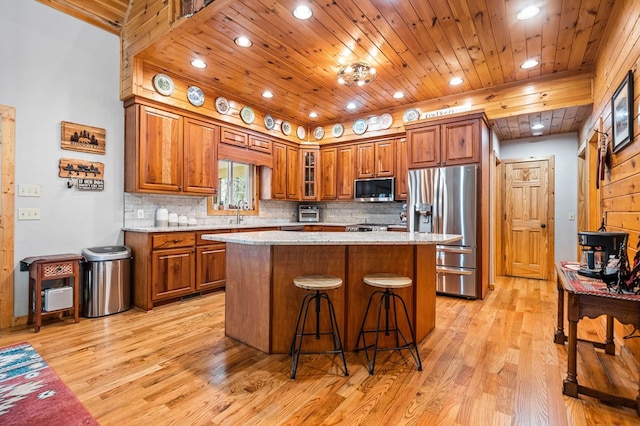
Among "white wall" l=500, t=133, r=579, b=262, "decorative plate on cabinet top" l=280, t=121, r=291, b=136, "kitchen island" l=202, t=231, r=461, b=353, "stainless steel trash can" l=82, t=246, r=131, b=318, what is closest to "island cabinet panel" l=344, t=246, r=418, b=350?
"kitchen island" l=202, t=231, r=461, b=353

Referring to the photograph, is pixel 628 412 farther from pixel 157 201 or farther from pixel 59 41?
pixel 59 41

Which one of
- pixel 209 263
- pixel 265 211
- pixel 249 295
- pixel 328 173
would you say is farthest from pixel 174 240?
pixel 328 173

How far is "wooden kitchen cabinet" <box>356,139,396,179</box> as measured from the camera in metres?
5.21

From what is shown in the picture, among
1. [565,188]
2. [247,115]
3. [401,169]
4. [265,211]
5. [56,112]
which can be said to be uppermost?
[247,115]

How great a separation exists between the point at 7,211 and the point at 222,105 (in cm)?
267

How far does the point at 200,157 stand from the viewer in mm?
4270

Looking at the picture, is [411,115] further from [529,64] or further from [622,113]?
[622,113]

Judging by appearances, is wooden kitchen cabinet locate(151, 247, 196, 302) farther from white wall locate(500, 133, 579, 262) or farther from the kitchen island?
white wall locate(500, 133, 579, 262)

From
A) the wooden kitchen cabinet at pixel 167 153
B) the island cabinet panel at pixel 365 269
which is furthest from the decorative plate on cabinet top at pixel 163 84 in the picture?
the island cabinet panel at pixel 365 269

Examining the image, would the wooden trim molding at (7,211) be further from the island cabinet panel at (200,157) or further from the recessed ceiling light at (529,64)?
the recessed ceiling light at (529,64)

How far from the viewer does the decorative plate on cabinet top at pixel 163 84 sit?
3.77 metres

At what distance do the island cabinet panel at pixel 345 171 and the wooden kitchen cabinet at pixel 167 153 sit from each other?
2232 mm

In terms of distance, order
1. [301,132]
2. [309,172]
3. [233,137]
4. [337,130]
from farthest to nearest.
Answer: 1. [301,132]
2. [309,172]
3. [337,130]
4. [233,137]

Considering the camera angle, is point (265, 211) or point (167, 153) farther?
point (265, 211)
